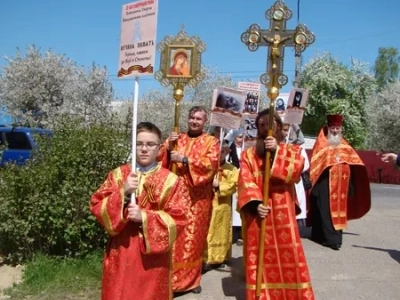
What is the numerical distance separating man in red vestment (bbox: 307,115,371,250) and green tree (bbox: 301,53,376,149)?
26601mm

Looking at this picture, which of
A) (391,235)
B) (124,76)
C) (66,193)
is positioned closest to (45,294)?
(66,193)

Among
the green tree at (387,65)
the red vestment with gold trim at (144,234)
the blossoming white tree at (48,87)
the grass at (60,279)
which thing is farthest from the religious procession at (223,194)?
the green tree at (387,65)

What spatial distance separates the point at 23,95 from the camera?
29.5 meters

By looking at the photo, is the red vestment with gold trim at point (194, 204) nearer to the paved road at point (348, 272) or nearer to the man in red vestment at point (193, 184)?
the man in red vestment at point (193, 184)

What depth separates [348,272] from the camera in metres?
6.62

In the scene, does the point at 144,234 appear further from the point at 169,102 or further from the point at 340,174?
the point at 169,102

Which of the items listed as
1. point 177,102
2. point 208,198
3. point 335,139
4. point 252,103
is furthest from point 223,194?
point 252,103

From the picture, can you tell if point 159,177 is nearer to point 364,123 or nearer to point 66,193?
point 66,193

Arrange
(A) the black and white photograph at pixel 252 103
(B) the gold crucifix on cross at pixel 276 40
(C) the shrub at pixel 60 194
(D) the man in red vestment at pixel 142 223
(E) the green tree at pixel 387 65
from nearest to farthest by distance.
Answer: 1. (D) the man in red vestment at pixel 142 223
2. (B) the gold crucifix on cross at pixel 276 40
3. (C) the shrub at pixel 60 194
4. (A) the black and white photograph at pixel 252 103
5. (E) the green tree at pixel 387 65

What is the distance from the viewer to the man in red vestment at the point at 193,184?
5546 millimetres

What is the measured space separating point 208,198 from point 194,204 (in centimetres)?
22

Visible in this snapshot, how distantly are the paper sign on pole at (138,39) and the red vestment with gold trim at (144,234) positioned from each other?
2.47 ft

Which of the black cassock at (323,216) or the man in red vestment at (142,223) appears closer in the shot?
the man in red vestment at (142,223)

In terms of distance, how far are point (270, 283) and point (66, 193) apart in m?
2.64
